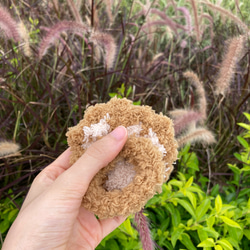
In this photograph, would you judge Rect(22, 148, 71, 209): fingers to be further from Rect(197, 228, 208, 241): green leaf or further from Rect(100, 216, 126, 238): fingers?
Rect(197, 228, 208, 241): green leaf

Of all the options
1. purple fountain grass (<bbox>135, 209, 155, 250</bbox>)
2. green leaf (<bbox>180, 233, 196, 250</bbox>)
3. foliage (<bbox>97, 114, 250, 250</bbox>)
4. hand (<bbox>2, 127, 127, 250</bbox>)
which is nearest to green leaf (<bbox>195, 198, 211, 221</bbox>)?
foliage (<bbox>97, 114, 250, 250</bbox>)

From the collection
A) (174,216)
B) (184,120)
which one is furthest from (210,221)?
(184,120)

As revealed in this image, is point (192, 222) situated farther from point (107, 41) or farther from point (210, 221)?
point (107, 41)

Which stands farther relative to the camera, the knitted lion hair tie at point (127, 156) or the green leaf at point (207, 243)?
the green leaf at point (207, 243)

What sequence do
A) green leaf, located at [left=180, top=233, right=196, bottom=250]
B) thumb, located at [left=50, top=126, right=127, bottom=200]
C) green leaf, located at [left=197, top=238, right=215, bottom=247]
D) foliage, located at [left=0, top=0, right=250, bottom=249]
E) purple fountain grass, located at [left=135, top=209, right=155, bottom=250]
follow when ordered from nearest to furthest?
thumb, located at [left=50, top=126, right=127, bottom=200], purple fountain grass, located at [left=135, top=209, right=155, bottom=250], green leaf, located at [left=197, top=238, right=215, bottom=247], green leaf, located at [left=180, top=233, right=196, bottom=250], foliage, located at [left=0, top=0, right=250, bottom=249]

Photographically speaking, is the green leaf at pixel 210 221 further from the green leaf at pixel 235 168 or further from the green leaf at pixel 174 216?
the green leaf at pixel 235 168

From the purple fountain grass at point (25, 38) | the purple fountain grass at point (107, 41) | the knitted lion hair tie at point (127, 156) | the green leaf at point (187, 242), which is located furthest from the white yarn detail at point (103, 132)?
the purple fountain grass at point (25, 38)

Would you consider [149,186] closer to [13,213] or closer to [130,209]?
[130,209]
